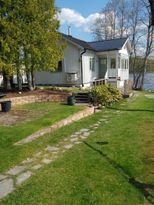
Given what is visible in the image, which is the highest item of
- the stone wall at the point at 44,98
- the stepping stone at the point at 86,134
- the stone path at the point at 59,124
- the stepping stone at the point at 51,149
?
the stone wall at the point at 44,98

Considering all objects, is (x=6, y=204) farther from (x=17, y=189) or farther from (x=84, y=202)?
(x=84, y=202)

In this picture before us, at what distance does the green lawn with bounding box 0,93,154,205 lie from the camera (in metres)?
4.58

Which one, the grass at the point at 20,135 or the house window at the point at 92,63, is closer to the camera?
the grass at the point at 20,135

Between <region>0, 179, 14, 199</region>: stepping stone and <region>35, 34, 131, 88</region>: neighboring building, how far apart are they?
1575 centimetres

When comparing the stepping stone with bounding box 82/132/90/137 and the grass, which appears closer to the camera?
the grass

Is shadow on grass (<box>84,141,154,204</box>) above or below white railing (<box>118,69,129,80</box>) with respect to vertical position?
below

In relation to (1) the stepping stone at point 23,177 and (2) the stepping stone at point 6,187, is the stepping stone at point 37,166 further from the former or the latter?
(2) the stepping stone at point 6,187

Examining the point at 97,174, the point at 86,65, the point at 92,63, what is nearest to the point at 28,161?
the point at 97,174

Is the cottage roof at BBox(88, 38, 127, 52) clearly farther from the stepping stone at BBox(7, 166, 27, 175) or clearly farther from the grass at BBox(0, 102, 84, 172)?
the stepping stone at BBox(7, 166, 27, 175)

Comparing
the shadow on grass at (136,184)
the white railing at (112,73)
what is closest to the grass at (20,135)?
the shadow on grass at (136,184)

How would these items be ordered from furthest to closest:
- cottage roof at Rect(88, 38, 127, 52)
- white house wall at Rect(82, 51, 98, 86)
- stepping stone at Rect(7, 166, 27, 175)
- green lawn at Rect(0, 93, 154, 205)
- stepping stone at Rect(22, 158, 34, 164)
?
cottage roof at Rect(88, 38, 127, 52), white house wall at Rect(82, 51, 98, 86), stepping stone at Rect(22, 158, 34, 164), stepping stone at Rect(7, 166, 27, 175), green lawn at Rect(0, 93, 154, 205)

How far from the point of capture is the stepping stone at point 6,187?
4.73 metres

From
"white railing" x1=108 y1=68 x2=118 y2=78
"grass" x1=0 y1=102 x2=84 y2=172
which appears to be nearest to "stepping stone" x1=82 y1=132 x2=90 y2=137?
"grass" x1=0 y1=102 x2=84 y2=172

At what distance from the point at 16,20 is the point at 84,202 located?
12017 millimetres
